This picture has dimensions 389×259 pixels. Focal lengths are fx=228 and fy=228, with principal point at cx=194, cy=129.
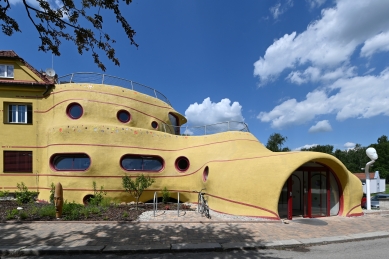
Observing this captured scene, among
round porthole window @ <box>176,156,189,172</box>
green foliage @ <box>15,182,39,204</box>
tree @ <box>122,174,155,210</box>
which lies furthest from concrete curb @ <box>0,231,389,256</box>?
round porthole window @ <box>176,156,189,172</box>

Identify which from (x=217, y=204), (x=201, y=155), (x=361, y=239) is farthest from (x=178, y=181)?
(x=361, y=239)

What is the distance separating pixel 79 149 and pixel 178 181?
20.6 ft

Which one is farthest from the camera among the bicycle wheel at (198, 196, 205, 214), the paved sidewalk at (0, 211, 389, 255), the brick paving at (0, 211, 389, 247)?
the bicycle wheel at (198, 196, 205, 214)

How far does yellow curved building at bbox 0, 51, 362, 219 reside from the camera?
36.9 ft

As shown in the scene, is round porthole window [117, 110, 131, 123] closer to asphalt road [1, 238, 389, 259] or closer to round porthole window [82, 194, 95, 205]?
round porthole window [82, 194, 95, 205]

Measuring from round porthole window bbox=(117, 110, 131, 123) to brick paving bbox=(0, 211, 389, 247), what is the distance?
770 centimetres

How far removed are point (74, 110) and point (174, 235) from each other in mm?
11173

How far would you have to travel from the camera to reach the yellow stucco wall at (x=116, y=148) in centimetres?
1148

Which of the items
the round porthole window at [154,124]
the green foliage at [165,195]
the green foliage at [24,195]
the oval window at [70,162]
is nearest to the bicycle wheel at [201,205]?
the green foliage at [165,195]

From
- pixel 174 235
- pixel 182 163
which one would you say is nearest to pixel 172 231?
pixel 174 235

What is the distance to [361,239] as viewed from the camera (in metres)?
7.68

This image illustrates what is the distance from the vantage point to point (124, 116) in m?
15.5

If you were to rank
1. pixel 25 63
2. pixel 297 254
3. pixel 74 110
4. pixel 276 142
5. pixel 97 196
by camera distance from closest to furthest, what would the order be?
pixel 297 254 → pixel 97 196 → pixel 74 110 → pixel 25 63 → pixel 276 142

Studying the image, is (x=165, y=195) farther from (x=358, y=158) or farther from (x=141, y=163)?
(x=358, y=158)
